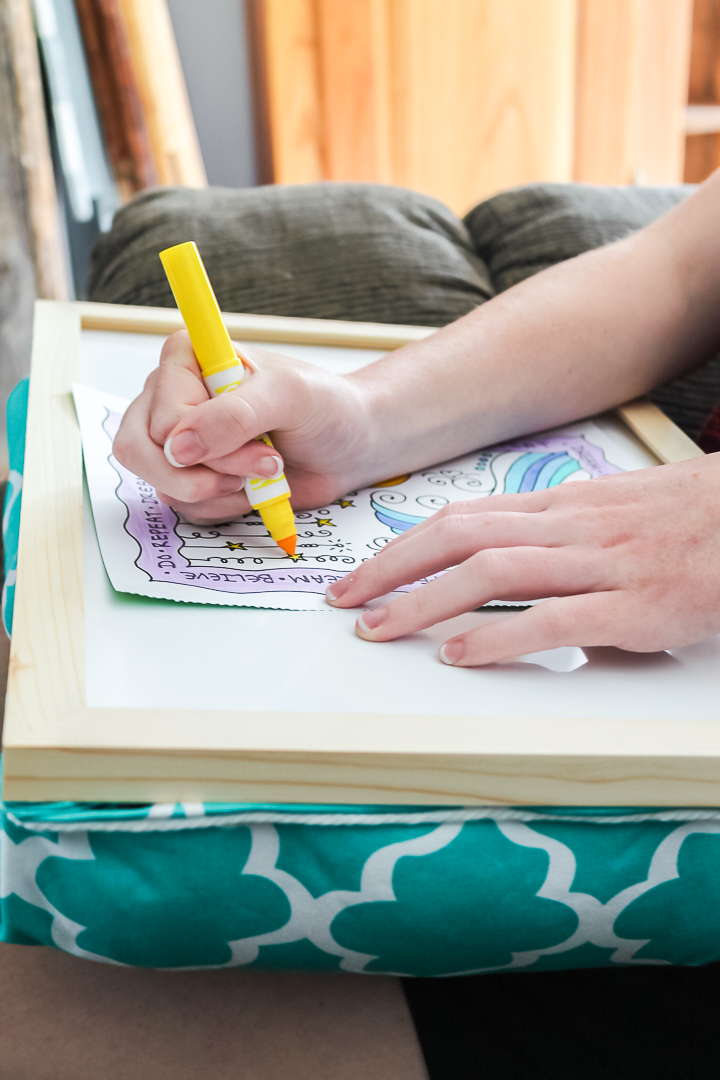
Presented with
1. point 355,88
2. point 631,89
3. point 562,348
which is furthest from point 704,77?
point 562,348

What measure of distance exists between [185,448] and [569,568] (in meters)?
0.20

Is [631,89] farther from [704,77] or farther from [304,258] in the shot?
[304,258]

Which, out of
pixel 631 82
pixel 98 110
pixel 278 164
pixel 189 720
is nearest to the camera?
pixel 189 720

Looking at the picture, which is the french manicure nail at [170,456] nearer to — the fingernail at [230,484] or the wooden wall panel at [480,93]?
the fingernail at [230,484]

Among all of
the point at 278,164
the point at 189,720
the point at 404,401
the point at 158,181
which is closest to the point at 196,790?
the point at 189,720

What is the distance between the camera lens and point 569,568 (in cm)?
39

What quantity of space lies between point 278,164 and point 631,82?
2.77 ft

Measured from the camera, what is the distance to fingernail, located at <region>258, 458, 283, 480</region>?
431 mm

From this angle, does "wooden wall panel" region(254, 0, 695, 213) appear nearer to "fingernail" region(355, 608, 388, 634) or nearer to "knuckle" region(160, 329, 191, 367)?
"knuckle" region(160, 329, 191, 367)

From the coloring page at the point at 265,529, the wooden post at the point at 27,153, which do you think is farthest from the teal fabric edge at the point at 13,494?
the wooden post at the point at 27,153

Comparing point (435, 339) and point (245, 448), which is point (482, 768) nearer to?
point (245, 448)

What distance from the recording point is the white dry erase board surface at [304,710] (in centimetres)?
29

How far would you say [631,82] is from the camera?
1903 millimetres

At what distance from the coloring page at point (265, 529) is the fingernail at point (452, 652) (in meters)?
0.07
